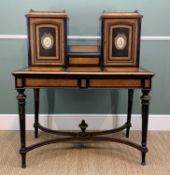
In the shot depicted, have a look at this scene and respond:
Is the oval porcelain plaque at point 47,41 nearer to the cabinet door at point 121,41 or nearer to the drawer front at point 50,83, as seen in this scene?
the drawer front at point 50,83

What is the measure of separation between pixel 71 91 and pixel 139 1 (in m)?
1.04

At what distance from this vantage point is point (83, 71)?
1.74 meters

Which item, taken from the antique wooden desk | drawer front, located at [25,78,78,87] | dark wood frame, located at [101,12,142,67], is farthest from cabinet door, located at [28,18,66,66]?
dark wood frame, located at [101,12,142,67]

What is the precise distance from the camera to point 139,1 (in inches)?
88.8

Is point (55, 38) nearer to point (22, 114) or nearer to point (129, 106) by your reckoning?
point (22, 114)

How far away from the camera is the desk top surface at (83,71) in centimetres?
168

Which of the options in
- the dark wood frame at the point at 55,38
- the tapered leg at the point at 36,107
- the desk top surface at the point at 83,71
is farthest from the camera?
the tapered leg at the point at 36,107

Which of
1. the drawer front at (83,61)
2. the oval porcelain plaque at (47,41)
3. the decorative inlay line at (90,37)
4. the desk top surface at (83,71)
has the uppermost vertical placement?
the decorative inlay line at (90,37)

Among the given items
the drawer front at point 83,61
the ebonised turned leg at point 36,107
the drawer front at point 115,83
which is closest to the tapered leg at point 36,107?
the ebonised turned leg at point 36,107

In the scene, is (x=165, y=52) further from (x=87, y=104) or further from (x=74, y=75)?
(x=74, y=75)

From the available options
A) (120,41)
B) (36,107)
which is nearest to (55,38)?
(120,41)

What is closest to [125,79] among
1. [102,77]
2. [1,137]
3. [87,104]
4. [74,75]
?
[102,77]

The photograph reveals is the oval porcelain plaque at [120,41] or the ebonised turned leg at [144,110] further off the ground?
the oval porcelain plaque at [120,41]

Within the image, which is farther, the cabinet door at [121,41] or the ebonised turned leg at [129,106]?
the ebonised turned leg at [129,106]
